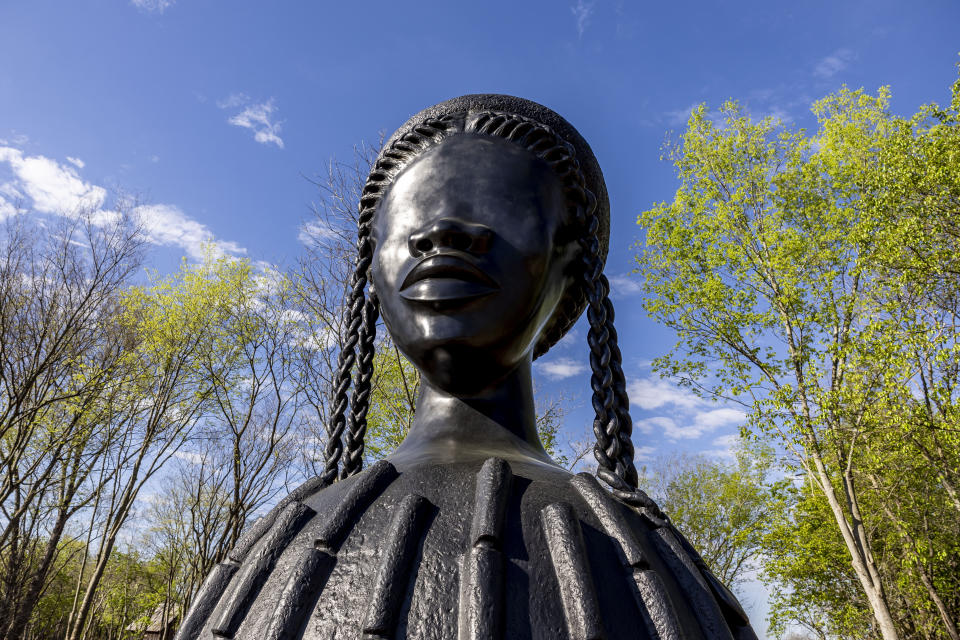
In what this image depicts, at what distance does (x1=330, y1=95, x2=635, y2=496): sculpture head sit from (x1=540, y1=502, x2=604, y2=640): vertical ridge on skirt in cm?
54

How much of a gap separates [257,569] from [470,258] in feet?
3.12

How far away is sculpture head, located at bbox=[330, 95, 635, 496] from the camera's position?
1776 millimetres

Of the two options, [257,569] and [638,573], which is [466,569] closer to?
[638,573]

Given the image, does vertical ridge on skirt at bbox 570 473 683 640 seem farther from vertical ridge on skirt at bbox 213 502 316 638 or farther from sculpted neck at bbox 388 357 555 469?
vertical ridge on skirt at bbox 213 502 316 638

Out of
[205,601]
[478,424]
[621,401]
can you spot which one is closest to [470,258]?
[478,424]

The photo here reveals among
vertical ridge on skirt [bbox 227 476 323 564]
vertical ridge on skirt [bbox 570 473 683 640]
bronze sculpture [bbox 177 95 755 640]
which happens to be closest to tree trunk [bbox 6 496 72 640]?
bronze sculpture [bbox 177 95 755 640]

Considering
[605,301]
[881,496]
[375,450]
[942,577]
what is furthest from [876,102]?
[605,301]

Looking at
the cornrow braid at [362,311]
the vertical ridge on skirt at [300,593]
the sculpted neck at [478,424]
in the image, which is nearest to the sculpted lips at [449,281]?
the sculpted neck at [478,424]

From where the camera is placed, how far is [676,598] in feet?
4.34

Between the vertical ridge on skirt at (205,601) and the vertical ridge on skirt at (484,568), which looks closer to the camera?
the vertical ridge on skirt at (484,568)

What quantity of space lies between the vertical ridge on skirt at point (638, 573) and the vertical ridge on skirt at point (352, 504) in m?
0.50

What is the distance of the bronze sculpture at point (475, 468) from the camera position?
47.4 inches

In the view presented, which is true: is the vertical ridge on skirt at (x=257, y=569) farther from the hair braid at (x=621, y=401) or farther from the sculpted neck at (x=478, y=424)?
the hair braid at (x=621, y=401)

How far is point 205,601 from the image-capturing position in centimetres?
153
